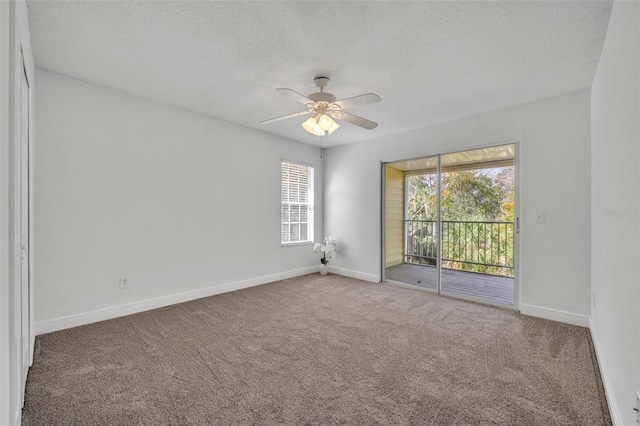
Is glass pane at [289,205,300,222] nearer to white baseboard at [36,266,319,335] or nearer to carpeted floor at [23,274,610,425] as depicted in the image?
white baseboard at [36,266,319,335]

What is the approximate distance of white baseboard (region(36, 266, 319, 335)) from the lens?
111 inches

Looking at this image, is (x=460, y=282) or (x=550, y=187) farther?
(x=460, y=282)

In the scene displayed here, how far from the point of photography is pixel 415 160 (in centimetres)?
458

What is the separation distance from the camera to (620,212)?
5.49 ft

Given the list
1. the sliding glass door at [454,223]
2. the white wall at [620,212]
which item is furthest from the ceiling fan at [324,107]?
the sliding glass door at [454,223]

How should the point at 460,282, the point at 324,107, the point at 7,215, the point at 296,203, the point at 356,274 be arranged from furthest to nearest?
the point at 296,203
the point at 356,274
the point at 460,282
the point at 324,107
the point at 7,215

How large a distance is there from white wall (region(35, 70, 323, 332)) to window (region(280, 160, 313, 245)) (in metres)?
0.34

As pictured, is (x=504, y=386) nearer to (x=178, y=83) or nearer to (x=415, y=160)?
(x=415, y=160)

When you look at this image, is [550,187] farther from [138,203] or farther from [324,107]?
[138,203]

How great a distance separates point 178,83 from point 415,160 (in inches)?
131

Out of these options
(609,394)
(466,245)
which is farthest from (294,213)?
(609,394)

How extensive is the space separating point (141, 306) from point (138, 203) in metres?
1.16

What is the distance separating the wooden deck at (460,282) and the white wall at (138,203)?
2.34 metres

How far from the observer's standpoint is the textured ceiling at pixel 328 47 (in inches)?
75.2
